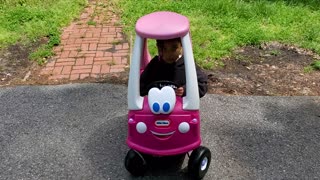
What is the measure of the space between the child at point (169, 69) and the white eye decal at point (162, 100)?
5.3 inches

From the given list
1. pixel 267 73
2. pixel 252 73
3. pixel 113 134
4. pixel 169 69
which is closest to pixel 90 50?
pixel 113 134

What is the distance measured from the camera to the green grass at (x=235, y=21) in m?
4.82

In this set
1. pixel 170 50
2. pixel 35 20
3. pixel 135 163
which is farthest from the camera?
pixel 35 20

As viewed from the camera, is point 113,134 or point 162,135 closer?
point 162,135

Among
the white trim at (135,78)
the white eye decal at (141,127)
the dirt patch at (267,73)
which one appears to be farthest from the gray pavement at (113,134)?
the white trim at (135,78)

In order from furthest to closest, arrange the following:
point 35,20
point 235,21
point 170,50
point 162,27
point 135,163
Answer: point 35,20 < point 235,21 < point 135,163 < point 170,50 < point 162,27

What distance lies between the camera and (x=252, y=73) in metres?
4.27

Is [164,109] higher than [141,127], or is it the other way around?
[164,109]

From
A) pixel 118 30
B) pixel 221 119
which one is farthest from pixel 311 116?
pixel 118 30

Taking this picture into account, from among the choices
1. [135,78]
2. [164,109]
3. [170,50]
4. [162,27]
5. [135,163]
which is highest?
[162,27]

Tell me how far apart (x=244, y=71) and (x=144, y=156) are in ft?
6.22

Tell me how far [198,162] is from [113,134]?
0.92 m

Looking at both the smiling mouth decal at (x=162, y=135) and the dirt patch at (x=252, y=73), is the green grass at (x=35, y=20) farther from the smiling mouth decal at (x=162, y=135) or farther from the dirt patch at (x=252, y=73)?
the smiling mouth decal at (x=162, y=135)

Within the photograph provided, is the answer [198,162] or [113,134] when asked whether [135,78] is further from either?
[113,134]
